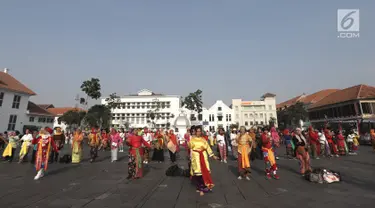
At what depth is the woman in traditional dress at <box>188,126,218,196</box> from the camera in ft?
17.4

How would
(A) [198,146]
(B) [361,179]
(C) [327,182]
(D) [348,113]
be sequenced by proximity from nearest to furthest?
1. (A) [198,146]
2. (C) [327,182]
3. (B) [361,179]
4. (D) [348,113]

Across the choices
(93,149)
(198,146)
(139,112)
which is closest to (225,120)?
(139,112)

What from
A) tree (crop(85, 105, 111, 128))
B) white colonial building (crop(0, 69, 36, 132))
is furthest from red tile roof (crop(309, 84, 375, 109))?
white colonial building (crop(0, 69, 36, 132))

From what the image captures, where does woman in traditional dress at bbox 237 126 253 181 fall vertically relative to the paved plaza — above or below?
above

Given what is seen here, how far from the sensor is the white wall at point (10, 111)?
32156mm

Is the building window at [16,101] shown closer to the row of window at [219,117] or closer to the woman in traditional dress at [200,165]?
the woman in traditional dress at [200,165]

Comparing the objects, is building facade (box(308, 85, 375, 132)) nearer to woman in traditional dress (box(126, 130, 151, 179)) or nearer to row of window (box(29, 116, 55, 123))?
woman in traditional dress (box(126, 130, 151, 179))

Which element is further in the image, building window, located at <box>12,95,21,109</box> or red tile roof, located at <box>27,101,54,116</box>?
red tile roof, located at <box>27,101,54,116</box>

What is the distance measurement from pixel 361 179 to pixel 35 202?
31.6 ft

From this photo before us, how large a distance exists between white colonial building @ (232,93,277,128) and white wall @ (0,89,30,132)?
55.1 meters

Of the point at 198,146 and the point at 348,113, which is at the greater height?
the point at 348,113

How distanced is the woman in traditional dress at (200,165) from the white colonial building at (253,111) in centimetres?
6348

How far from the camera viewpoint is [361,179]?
267 inches

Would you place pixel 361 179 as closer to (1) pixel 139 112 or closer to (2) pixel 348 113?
(2) pixel 348 113
